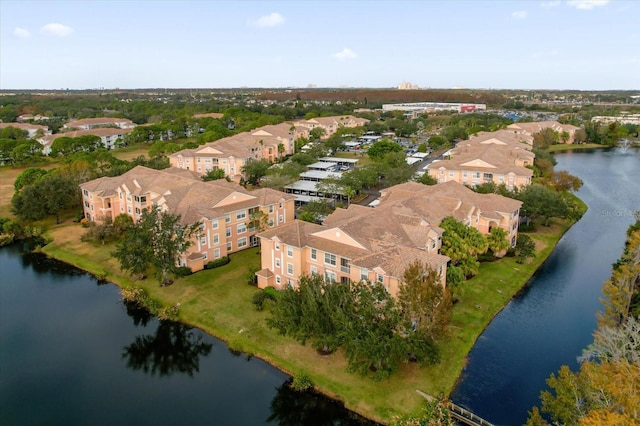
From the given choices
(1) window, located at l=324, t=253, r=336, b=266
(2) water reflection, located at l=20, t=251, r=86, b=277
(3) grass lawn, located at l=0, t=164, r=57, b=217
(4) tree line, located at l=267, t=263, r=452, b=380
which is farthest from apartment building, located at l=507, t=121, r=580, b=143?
(3) grass lawn, located at l=0, t=164, r=57, b=217

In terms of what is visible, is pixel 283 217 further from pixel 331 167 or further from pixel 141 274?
pixel 331 167

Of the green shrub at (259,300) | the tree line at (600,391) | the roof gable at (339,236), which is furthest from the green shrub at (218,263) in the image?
the tree line at (600,391)

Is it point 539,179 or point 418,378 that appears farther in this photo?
point 539,179

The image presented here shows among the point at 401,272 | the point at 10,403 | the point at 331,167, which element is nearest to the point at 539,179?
the point at 331,167

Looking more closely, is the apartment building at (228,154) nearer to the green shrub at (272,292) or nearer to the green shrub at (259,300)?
the green shrub at (272,292)

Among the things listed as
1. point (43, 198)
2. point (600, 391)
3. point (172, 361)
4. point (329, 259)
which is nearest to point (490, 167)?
point (329, 259)

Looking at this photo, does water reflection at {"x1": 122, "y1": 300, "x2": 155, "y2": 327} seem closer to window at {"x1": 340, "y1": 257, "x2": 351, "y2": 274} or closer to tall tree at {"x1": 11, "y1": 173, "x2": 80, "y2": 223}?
window at {"x1": 340, "y1": 257, "x2": 351, "y2": 274}

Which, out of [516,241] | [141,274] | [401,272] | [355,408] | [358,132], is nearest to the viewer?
[355,408]
